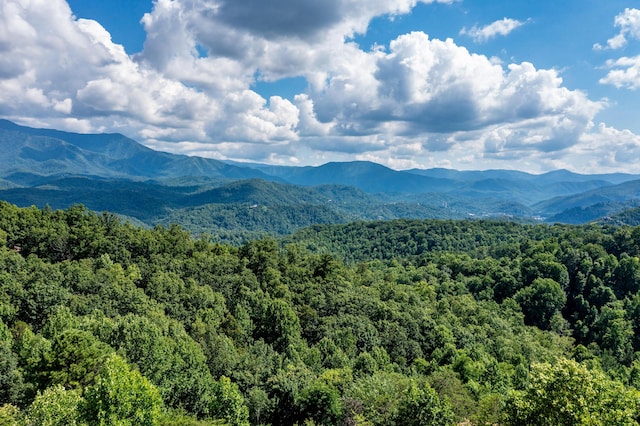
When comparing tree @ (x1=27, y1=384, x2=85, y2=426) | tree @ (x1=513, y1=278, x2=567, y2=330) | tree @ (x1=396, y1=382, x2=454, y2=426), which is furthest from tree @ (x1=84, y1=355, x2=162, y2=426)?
tree @ (x1=513, y1=278, x2=567, y2=330)

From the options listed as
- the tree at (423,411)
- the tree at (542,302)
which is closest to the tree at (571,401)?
the tree at (423,411)

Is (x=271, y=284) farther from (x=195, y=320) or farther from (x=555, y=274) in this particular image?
(x=555, y=274)

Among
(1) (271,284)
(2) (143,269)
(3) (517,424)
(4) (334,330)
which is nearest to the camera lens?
(3) (517,424)

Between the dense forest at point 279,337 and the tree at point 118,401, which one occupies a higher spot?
the tree at point 118,401

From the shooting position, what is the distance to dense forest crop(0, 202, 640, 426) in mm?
22766

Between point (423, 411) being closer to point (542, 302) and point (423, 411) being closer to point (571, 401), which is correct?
point (571, 401)

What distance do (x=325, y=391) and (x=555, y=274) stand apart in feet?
334

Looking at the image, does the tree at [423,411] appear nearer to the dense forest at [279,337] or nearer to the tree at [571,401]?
the dense forest at [279,337]

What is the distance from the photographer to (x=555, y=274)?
112 m

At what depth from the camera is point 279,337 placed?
2219 inches

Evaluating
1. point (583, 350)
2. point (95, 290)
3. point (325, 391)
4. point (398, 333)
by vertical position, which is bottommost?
point (583, 350)

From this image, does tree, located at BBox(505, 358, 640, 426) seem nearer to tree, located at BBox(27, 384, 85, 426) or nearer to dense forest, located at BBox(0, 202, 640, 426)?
dense forest, located at BBox(0, 202, 640, 426)

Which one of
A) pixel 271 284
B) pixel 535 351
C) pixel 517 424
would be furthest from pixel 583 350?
pixel 517 424

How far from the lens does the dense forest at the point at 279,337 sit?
74.7ft
